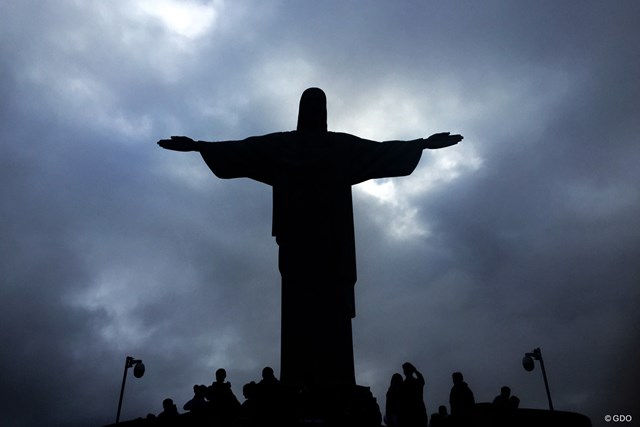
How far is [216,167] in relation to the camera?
11.7 m

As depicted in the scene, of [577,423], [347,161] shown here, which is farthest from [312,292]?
[577,423]

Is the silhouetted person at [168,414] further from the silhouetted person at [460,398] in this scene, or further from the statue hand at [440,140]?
the statue hand at [440,140]

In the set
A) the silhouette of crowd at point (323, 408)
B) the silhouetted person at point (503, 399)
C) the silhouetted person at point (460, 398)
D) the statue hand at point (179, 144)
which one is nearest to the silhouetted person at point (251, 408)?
the silhouette of crowd at point (323, 408)

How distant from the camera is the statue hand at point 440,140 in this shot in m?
11.5

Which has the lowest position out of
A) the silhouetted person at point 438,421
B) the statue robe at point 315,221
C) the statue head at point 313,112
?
the silhouetted person at point 438,421

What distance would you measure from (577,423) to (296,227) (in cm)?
606

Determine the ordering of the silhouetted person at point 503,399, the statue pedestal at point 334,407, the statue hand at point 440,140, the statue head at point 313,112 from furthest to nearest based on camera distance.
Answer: the statue head at point 313,112
the statue hand at point 440,140
the silhouetted person at point 503,399
the statue pedestal at point 334,407

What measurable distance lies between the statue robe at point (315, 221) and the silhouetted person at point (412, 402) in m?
1.56

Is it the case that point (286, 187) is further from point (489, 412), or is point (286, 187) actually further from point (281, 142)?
point (489, 412)

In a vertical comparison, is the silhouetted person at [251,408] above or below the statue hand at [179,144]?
below

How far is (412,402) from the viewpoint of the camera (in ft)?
25.9

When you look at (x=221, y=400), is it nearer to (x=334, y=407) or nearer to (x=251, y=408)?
(x=251, y=408)

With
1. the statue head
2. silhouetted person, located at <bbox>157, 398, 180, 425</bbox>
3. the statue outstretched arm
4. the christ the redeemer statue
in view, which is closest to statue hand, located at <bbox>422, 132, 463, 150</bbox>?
the christ the redeemer statue

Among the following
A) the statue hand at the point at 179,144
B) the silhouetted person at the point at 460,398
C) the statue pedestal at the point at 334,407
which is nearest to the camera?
the statue pedestal at the point at 334,407
